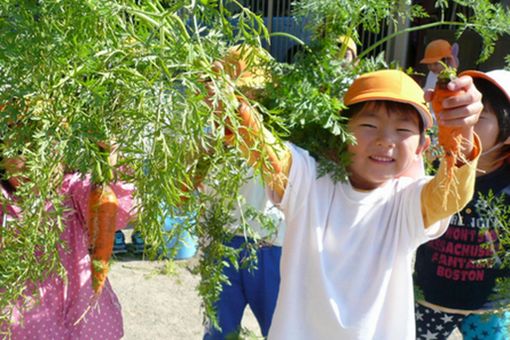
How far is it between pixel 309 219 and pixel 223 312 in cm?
73

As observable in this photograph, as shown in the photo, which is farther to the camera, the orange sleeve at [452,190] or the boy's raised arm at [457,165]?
the orange sleeve at [452,190]

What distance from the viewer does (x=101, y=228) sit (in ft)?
5.57

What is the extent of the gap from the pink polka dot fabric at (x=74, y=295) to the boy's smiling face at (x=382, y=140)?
626 mm

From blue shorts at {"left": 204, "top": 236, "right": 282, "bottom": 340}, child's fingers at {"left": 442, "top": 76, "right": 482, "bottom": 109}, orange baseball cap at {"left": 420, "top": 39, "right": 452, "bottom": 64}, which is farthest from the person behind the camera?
orange baseball cap at {"left": 420, "top": 39, "right": 452, "bottom": 64}

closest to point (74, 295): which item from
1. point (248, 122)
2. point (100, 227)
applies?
point (100, 227)

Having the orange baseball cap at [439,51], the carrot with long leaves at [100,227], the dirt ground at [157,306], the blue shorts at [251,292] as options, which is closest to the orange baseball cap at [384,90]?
the carrot with long leaves at [100,227]

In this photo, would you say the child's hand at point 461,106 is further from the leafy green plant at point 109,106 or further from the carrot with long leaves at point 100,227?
the carrot with long leaves at point 100,227

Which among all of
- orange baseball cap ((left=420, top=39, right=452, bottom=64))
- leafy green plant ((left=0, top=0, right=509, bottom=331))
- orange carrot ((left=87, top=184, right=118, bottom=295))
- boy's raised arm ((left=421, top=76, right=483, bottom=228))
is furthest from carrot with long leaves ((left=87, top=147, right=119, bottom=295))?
orange baseball cap ((left=420, top=39, right=452, bottom=64))

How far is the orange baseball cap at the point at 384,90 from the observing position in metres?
1.57

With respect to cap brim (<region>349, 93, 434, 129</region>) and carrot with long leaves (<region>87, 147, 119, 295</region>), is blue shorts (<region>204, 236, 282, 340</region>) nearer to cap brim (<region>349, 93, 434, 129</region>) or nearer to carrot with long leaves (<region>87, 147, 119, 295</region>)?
carrot with long leaves (<region>87, 147, 119, 295</region>)

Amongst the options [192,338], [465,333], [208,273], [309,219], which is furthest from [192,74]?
[192,338]

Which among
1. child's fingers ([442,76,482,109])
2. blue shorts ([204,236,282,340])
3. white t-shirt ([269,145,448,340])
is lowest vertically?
blue shorts ([204,236,282,340])

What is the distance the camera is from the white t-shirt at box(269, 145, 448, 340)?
168cm

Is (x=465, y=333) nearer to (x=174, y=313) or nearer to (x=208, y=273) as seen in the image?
(x=208, y=273)
